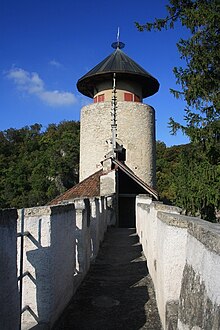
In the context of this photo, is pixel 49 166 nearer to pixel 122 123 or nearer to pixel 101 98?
pixel 101 98

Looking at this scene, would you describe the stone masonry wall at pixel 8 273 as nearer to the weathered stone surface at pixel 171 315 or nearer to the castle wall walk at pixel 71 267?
the castle wall walk at pixel 71 267

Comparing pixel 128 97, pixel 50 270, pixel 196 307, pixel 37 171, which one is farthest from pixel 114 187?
pixel 37 171

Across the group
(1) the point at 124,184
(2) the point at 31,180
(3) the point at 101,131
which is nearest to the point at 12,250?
(1) the point at 124,184

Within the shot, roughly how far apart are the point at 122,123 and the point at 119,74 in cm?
372

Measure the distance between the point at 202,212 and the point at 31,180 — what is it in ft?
98.2

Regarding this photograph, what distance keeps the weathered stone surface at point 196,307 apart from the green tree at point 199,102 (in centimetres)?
928

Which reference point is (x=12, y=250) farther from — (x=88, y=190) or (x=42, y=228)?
(x=88, y=190)

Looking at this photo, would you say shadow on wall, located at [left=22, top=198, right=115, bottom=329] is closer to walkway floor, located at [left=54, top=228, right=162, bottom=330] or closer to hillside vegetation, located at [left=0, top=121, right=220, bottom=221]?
walkway floor, located at [left=54, top=228, right=162, bottom=330]

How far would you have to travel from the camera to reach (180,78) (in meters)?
13.0

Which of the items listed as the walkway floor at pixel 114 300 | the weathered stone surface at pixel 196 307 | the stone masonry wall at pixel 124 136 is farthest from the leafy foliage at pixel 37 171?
the weathered stone surface at pixel 196 307

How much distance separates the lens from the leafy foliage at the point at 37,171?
37.9m

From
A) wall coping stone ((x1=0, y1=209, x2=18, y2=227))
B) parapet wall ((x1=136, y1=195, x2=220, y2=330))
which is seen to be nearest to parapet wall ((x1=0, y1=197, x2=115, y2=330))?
wall coping stone ((x1=0, y1=209, x2=18, y2=227))

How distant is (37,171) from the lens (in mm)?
39812

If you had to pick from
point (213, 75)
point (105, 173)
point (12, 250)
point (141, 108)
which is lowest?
point (12, 250)
